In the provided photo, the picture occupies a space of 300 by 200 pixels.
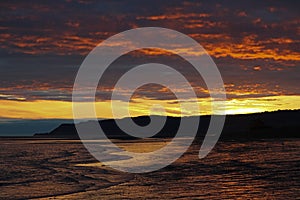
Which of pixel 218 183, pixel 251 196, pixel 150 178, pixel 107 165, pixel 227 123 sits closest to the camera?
pixel 251 196

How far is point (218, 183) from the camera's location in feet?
81.1

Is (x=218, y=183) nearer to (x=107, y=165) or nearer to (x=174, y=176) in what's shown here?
(x=174, y=176)

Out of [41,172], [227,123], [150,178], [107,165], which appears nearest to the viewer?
[150,178]

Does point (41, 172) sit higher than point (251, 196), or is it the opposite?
point (41, 172)

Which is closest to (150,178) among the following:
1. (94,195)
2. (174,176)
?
(174,176)

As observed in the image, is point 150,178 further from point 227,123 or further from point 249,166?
point 227,123

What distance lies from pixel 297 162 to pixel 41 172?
54.9ft

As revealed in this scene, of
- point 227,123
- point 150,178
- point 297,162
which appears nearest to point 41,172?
point 150,178

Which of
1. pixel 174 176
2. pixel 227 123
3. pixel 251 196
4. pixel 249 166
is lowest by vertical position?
pixel 251 196

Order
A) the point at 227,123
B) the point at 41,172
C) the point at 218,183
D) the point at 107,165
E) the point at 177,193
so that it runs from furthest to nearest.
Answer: the point at 227,123 < the point at 107,165 < the point at 41,172 < the point at 218,183 < the point at 177,193

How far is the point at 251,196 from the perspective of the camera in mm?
20266

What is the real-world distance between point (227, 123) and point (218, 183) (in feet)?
565

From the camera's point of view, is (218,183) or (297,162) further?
(297,162)

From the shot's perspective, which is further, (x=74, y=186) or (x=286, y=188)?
(x=74, y=186)
